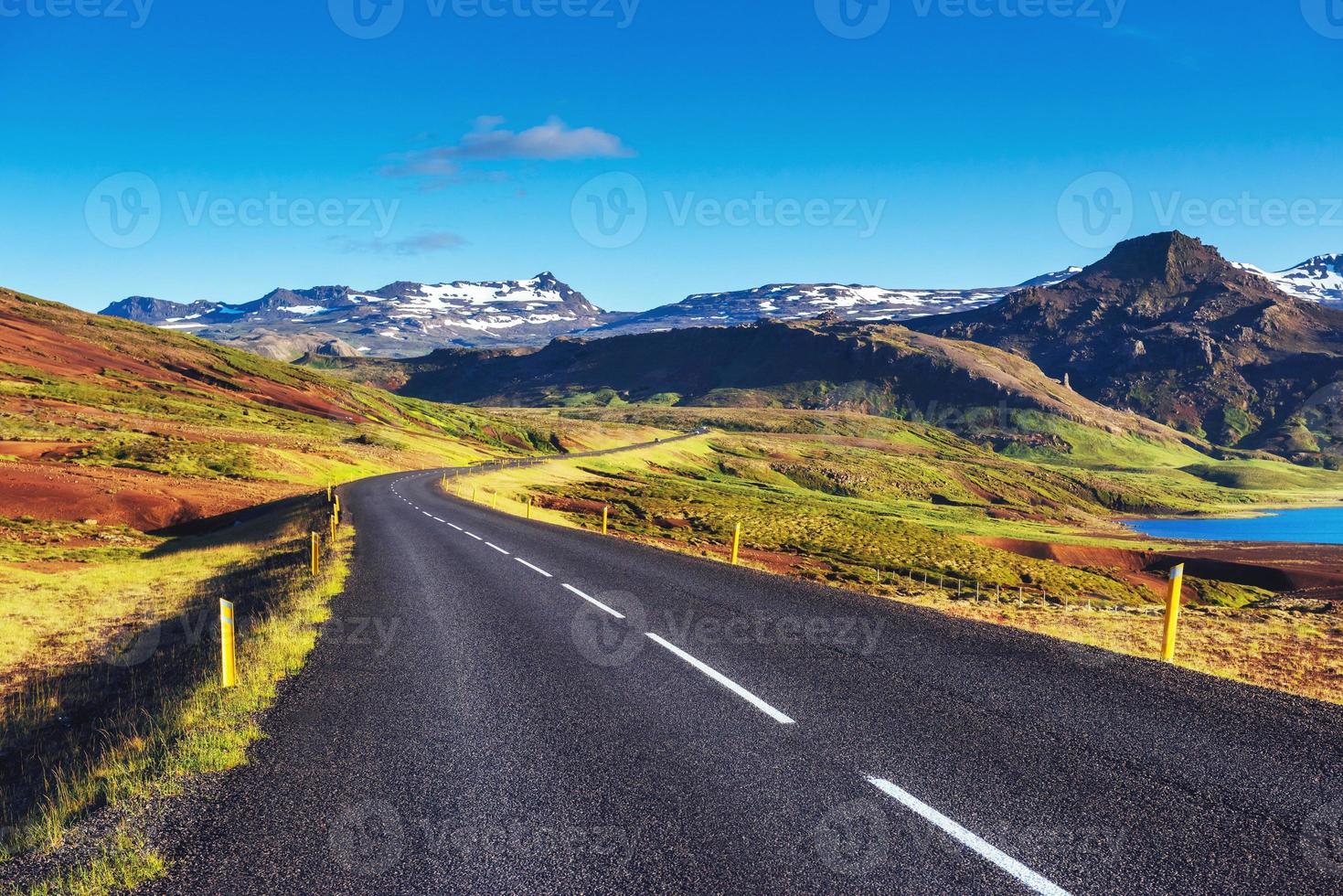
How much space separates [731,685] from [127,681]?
37.7 ft

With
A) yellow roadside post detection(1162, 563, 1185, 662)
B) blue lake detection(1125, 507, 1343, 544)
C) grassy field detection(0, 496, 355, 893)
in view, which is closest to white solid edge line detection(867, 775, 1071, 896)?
grassy field detection(0, 496, 355, 893)

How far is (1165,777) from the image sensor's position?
5992 mm

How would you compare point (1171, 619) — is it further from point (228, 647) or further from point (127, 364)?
point (127, 364)

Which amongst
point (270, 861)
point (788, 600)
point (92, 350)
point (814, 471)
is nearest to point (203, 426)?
point (92, 350)

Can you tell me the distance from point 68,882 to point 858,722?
612 centimetres

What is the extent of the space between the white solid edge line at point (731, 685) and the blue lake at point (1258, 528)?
110 metres

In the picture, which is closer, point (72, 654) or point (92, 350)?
point (72, 654)

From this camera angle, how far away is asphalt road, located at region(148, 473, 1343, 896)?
4.74 metres

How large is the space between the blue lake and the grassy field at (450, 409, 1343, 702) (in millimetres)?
8550

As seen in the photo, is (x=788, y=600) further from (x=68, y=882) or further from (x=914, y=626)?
(x=68, y=882)

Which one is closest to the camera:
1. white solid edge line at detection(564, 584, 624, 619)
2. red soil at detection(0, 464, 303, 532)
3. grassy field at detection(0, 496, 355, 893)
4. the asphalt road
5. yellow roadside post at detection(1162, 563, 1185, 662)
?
the asphalt road

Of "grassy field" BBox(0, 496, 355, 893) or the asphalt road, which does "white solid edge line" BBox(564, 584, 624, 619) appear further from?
"grassy field" BBox(0, 496, 355, 893)

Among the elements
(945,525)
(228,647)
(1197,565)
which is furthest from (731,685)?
(945,525)

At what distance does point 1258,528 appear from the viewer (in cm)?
12419
